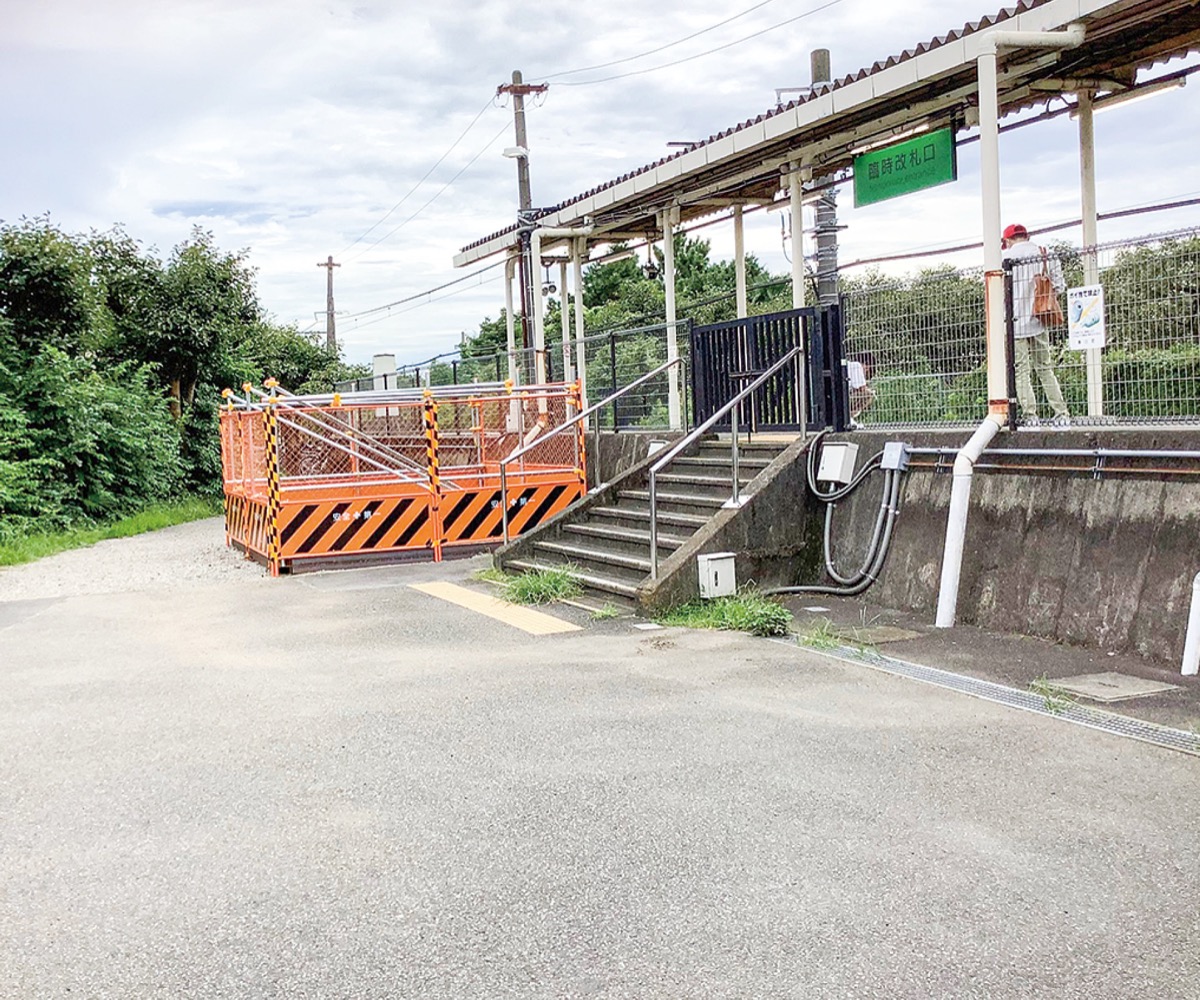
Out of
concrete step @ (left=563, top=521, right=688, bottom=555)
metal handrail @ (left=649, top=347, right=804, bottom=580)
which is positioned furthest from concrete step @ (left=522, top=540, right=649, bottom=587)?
metal handrail @ (left=649, top=347, right=804, bottom=580)

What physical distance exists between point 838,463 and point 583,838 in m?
5.95

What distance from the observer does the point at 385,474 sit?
13641 mm

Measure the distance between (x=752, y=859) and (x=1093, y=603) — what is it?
407 centimetres

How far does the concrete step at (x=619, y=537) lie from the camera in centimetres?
1018

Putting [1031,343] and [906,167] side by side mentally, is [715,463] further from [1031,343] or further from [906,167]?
[1031,343]

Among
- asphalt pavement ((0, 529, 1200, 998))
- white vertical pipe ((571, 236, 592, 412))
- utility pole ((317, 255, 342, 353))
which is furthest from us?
utility pole ((317, 255, 342, 353))

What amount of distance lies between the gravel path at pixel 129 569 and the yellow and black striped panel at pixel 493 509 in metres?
2.25

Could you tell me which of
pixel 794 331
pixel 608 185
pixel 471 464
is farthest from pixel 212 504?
pixel 794 331

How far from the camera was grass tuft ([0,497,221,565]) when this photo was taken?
50.9 ft

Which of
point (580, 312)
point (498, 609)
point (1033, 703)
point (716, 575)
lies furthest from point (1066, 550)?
point (580, 312)

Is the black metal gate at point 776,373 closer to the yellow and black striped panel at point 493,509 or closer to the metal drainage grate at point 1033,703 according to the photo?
the yellow and black striped panel at point 493,509

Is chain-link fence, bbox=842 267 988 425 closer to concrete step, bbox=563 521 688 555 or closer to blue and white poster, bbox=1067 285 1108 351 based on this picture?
blue and white poster, bbox=1067 285 1108 351

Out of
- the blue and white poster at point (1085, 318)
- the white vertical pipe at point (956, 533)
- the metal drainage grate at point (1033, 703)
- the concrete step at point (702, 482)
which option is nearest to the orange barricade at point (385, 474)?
the concrete step at point (702, 482)

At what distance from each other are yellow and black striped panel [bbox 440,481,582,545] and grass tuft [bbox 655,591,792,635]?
512 cm
